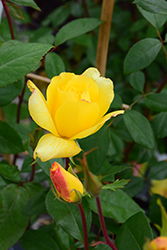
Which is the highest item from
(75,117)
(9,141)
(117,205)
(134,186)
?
(75,117)

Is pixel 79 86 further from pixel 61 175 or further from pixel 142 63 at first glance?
pixel 142 63

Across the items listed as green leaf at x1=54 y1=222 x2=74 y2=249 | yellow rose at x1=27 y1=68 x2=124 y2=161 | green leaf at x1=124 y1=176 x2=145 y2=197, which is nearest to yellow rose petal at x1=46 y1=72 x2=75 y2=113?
yellow rose at x1=27 y1=68 x2=124 y2=161

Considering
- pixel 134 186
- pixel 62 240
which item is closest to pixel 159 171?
pixel 134 186

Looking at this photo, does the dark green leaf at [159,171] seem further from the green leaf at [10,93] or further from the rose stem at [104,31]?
the green leaf at [10,93]

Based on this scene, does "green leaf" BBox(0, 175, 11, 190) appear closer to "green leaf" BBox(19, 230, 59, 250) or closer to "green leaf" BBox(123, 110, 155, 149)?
"green leaf" BBox(19, 230, 59, 250)

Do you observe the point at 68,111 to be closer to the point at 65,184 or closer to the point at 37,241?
the point at 65,184

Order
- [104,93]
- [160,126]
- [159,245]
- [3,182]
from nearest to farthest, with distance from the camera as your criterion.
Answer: [159,245]
[104,93]
[3,182]
[160,126]
